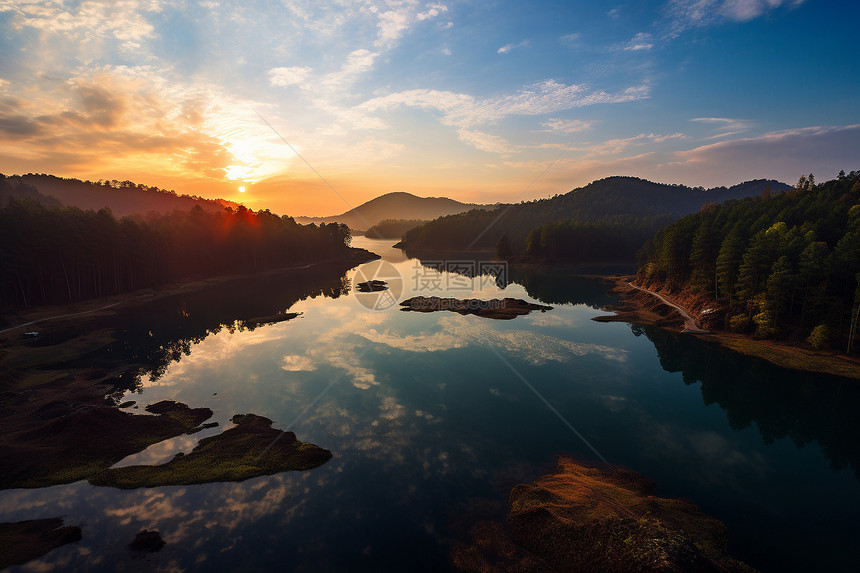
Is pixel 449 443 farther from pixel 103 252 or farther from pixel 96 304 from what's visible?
pixel 103 252

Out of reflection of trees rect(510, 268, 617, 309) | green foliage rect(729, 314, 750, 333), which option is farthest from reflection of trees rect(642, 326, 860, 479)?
reflection of trees rect(510, 268, 617, 309)

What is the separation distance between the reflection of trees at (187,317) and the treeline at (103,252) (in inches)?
456

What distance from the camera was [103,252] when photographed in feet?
270

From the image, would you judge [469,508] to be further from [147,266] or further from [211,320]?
[147,266]

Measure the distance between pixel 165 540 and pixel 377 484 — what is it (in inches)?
472

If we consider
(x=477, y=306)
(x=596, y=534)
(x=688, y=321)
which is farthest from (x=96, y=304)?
(x=688, y=321)

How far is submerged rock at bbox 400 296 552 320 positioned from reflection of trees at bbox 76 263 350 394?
27524mm

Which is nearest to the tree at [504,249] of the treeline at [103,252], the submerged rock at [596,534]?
the treeline at [103,252]

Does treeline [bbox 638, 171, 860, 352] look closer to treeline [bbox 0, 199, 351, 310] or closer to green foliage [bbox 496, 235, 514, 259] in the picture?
green foliage [bbox 496, 235, 514, 259]

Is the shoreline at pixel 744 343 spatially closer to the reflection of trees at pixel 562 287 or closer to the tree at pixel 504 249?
the reflection of trees at pixel 562 287

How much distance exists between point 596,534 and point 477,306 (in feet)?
214

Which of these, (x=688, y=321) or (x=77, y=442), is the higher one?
(x=688, y=321)

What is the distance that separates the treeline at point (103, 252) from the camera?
67.8 meters

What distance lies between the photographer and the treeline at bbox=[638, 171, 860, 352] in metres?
47.0
